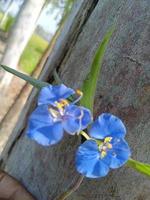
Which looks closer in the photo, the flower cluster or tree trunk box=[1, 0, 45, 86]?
the flower cluster

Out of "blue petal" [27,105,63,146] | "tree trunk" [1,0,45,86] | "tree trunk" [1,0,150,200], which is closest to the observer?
"blue petal" [27,105,63,146]

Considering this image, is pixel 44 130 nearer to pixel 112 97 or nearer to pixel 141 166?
pixel 141 166

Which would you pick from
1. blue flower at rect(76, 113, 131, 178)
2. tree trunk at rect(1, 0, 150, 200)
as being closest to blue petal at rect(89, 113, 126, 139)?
blue flower at rect(76, 113, 131, 178)

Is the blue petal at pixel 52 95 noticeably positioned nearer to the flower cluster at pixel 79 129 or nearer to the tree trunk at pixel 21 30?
the flower cluster at pixel 79 129

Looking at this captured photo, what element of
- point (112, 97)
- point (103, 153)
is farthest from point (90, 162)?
point (112, 97)

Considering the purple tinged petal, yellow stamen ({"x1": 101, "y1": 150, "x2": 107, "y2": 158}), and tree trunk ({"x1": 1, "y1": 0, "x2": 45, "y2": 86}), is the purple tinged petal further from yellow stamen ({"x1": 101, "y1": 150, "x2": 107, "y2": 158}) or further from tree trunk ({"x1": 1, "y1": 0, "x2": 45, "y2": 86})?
tree trunk ({"x1": 1, "y1": 0, "x2": 45, "y2": 86})

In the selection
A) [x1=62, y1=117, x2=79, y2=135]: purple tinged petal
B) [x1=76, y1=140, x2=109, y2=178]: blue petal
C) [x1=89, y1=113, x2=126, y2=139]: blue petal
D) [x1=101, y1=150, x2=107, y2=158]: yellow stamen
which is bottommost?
[x1=76, y1=140, x2=109, y2=178]: blue petal

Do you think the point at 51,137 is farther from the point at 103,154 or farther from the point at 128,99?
the point at 128,99

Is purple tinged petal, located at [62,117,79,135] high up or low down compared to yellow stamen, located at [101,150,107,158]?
up
